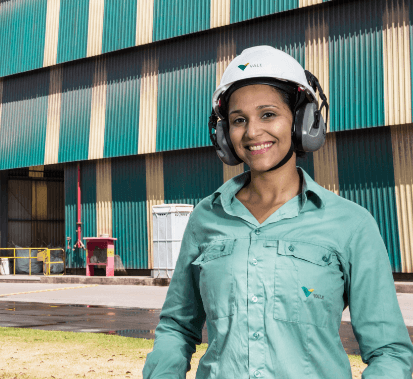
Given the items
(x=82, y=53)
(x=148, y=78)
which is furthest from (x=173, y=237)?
(x=82, y=53)

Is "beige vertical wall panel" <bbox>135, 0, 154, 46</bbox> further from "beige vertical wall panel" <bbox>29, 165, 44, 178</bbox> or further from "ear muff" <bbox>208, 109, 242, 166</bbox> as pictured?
"ear muff" <bbox>208, 109, 242, 166</bbox>

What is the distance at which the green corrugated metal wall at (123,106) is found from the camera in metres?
22.9

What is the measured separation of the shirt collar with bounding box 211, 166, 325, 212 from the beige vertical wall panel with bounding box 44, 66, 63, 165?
78.5 ft

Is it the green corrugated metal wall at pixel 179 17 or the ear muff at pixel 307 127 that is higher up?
the green corrugated metal wall at pixel 179 17

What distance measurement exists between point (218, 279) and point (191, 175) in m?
19.8

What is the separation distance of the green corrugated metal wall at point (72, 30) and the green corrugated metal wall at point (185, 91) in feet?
13.6

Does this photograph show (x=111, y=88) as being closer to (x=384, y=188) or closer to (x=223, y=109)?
(x=384, y=188)

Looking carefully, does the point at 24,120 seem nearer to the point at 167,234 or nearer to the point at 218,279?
the point at 167,234

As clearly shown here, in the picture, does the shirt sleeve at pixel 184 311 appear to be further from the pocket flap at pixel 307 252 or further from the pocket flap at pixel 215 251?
the pocket flap at pixel 307 252

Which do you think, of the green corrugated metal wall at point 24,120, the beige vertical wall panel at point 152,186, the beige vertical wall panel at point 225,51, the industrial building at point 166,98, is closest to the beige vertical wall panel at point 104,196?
the industrial building at point 166,98

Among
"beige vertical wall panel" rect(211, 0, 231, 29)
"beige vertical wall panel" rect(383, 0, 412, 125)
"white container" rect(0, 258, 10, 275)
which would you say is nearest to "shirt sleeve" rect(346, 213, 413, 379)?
"beige vertical wall panel" rect(383, 0, 412, 125)

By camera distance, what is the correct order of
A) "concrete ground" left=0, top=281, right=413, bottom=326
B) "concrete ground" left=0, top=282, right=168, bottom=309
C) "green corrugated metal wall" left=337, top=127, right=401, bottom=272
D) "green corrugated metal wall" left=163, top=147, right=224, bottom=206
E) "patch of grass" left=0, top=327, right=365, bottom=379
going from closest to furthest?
1. "patch of grass" left=0, top=327, right=365, bottom=379
2. "concrete ground" left=0, top=281, right=413, bottom=326
3. "concrete ground" left=0, top=282, right=168, bottom=309
4. "green corrugated metal wall" left=337, top=127, right=401, bottom=272
5. "green corrugated metal wall" left=163, top=147, right=224, bottom=206

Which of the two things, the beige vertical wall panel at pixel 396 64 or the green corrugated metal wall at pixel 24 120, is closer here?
the beige vertical wall panel at pixel 396 64

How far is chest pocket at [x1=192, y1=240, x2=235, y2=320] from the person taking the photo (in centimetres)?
182
